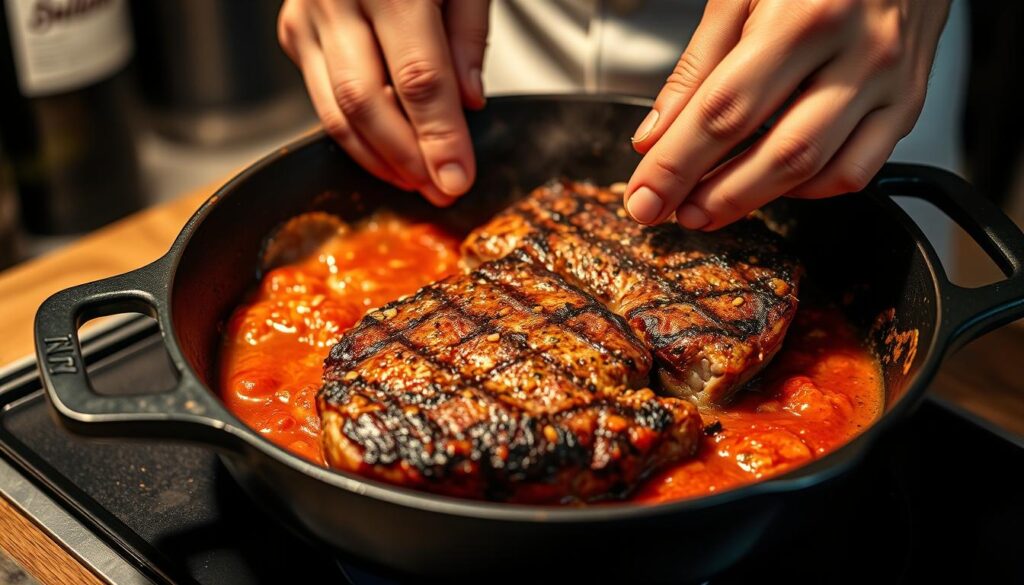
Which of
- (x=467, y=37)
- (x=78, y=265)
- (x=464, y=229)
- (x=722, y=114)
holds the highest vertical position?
(x=722, y=114)

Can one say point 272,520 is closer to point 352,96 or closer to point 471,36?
point 352,96

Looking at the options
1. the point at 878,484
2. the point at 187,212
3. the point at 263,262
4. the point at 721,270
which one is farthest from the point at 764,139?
the point at 187,212

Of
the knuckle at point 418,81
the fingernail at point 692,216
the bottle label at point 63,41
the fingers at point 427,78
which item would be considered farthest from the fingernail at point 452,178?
the bottle label at point 63,41

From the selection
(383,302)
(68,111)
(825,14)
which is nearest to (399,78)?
(383,302)

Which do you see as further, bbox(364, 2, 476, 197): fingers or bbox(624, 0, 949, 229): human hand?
bbox(364, 2, 476, 197): fingers

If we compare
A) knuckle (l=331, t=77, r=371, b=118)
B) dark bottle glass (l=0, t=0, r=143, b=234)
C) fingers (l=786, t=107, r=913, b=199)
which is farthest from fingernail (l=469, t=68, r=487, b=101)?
dark bottle glass (l=0, t=0, r=143, b=234)

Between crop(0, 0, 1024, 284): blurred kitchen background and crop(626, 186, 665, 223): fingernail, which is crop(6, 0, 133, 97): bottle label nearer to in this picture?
crop(0, 0, 1024, 284): blurred kitchen background
